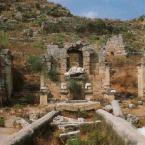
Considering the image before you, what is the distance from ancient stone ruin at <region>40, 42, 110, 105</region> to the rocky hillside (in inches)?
127

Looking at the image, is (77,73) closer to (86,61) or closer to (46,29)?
(86,61)

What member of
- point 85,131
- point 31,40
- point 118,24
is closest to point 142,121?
point 85,131

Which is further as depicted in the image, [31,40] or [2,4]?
[2,4]

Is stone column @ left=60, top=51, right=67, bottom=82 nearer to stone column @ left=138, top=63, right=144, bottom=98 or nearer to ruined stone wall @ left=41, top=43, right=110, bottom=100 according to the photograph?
ruined stone wall @ left=41, top=43, right=110, bottom=100

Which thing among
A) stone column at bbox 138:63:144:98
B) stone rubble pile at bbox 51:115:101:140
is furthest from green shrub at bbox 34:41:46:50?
stone rubble pile at bbox 51:115:101:140

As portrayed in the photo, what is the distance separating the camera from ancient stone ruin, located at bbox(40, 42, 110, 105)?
28.5 metres

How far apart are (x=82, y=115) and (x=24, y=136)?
9.34 m

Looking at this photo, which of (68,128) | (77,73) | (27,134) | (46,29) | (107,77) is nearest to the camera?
(27,134)

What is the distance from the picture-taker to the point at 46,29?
5138 cm

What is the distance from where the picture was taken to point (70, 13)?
210 ft

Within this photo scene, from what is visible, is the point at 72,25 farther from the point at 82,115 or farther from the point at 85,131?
the point at 85,131

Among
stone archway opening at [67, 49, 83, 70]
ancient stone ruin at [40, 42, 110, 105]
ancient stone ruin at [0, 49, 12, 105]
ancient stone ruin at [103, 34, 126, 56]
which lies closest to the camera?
ancient stone ruin at [0, 49, 12, 105]

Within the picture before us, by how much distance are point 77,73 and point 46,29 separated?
2316 cm

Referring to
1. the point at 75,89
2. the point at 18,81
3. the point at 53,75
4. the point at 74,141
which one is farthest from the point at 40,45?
the point at 74,141
